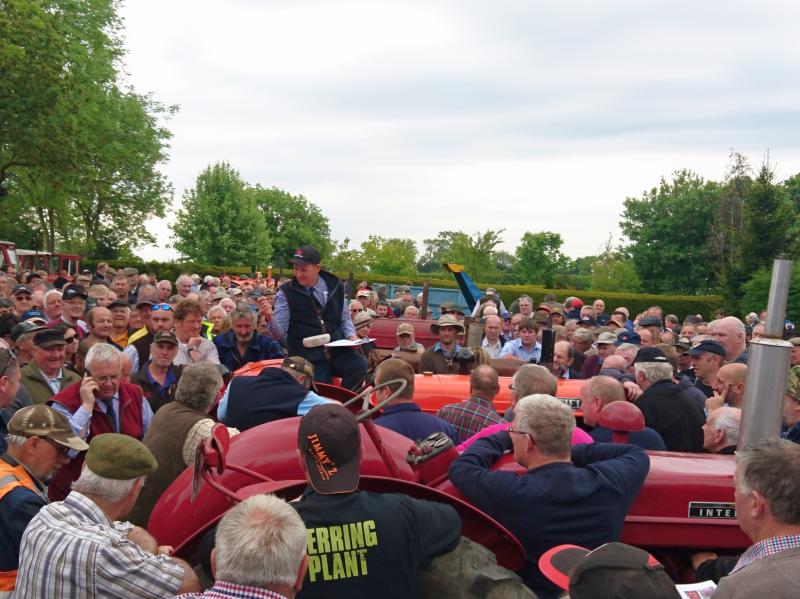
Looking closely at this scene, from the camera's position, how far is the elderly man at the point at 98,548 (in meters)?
2.61

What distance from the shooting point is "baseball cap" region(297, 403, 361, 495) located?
2.72 metres

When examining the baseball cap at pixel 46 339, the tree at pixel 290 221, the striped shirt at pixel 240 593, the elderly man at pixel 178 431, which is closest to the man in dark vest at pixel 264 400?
the elderly man at pixel 178 431

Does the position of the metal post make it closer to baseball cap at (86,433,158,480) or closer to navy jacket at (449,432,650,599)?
navy jacket at (449,432,650,599)

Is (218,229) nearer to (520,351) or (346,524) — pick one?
(520,351)

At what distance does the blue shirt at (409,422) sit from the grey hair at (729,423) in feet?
5.27

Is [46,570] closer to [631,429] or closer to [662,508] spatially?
[631,429]

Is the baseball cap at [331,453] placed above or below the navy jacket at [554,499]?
above

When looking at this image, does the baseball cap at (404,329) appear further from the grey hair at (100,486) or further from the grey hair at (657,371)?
the grey hair at (100,486)

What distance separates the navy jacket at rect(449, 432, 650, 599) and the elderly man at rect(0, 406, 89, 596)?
1739 millimetres

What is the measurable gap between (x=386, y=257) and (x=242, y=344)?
48295mm

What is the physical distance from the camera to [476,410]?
5.22 meters

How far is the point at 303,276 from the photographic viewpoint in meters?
6.28

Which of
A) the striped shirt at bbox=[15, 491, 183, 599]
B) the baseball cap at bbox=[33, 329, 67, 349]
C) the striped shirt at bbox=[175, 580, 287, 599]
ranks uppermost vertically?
the baseball cap at bbox=[33, 329, 67, 349]

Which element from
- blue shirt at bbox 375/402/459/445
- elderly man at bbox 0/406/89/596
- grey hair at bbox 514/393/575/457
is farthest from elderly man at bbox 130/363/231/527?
grey hair at bbox 514/393/575/457
